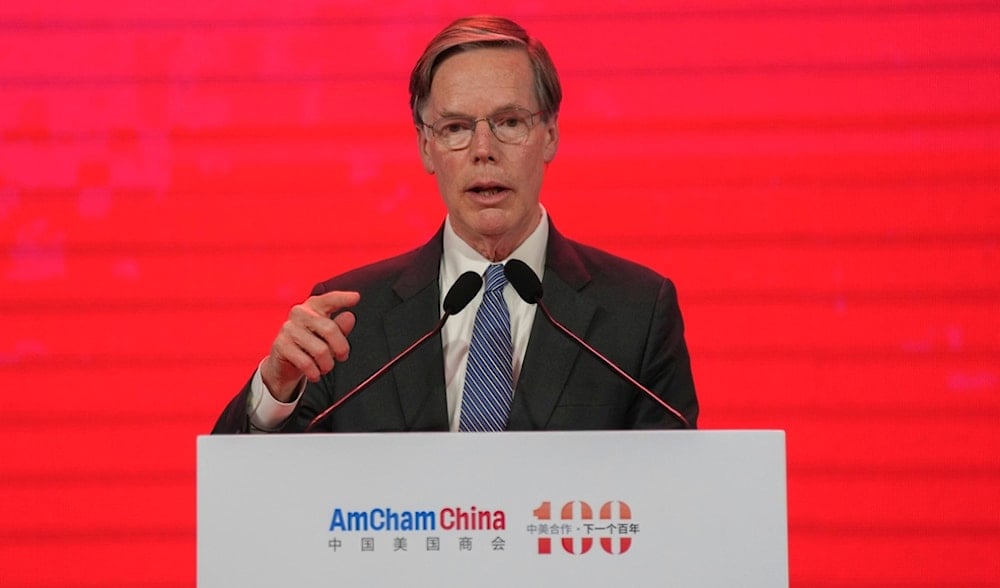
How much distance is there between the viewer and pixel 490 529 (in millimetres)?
1482

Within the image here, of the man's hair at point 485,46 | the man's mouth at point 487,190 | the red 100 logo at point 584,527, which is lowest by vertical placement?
the red 100 logo at point 584,527

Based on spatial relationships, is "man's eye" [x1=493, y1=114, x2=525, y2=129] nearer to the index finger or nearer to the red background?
the index finger

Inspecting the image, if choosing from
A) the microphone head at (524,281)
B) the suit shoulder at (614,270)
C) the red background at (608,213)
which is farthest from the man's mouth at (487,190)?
the red background at (608,213)

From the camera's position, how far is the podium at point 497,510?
1.47 m

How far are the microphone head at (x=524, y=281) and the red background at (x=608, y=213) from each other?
1.21 m

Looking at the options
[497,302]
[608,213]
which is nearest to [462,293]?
[497,302]

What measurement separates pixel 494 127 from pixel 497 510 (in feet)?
2.59

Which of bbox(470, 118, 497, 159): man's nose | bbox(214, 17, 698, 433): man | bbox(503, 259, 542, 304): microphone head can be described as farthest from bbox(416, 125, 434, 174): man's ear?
bbox(503, 259, 542, 304): microphone head

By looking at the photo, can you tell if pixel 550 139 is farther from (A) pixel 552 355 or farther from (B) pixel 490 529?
(B) pixel 490 529

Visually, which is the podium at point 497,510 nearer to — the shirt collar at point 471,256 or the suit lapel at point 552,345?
the suit lapel at point 552,345

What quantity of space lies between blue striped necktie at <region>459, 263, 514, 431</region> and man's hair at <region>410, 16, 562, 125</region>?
316 mm

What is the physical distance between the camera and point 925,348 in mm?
2900

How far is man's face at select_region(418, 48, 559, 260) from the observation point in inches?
81.8

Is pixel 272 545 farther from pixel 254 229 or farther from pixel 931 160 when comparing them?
pixel 931 160
